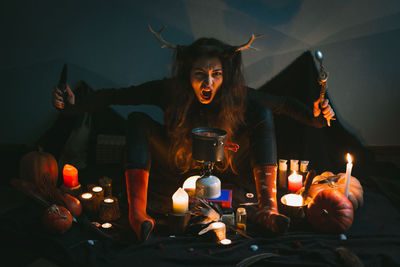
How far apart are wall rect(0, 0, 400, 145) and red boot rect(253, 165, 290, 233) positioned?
1234mm

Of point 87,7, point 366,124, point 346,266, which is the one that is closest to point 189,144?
point 346,266

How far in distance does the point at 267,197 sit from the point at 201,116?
656 mm

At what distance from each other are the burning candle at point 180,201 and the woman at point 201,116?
6.8 inches

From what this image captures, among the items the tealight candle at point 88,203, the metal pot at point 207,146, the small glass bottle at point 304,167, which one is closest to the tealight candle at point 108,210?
the tealight candle at point 88,203

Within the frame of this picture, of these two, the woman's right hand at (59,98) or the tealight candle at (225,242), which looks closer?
the tealight candle at (225,242)

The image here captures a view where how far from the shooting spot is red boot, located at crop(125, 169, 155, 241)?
1.67 meters

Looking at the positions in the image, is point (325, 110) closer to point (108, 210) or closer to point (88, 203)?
point (108, 210)

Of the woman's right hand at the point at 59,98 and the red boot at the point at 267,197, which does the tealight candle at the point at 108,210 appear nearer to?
the woman's right hand at the point at 59,98

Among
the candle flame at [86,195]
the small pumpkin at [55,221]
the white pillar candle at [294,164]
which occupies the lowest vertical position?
the small pumpkin at [55,221]

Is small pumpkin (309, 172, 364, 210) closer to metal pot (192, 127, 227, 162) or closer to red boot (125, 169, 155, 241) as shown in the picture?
metal pot (192, 127, 227, 162)

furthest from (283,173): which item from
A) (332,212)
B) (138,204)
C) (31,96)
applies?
(31,96)

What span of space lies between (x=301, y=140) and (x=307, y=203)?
977mm

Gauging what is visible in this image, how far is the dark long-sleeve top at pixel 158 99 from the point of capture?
2.21 meters

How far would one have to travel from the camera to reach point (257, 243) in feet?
5.60
